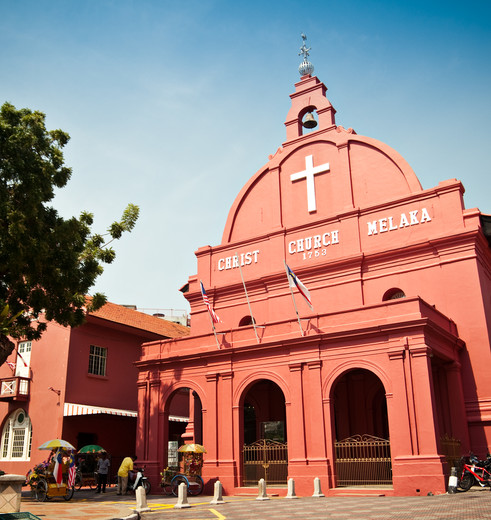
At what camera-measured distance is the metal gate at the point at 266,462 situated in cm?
1931

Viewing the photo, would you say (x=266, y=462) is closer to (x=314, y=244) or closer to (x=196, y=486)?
(x=196, y=486)

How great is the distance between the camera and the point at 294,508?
13891 mm

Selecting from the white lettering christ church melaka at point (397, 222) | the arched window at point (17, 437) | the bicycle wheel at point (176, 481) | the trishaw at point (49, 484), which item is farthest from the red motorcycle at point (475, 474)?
the arched window at point (17, 437)

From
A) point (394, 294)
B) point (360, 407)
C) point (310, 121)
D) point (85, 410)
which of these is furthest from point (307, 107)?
point (85, 410)

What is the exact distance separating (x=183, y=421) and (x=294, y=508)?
15633 mm

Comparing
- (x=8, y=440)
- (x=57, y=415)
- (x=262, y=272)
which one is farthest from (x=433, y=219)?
(x=8, y=440)

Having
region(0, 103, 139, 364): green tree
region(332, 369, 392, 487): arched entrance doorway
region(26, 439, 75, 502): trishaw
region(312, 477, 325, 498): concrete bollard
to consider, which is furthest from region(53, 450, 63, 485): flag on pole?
region(332, 369, 392, 487): arched entrance doorway

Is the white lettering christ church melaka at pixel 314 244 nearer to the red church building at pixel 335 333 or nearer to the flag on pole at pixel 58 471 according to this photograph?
the red church building at pixel 335 333

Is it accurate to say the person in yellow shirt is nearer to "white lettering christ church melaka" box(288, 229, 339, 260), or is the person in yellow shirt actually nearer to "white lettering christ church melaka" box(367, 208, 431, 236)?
"white lettering christ church melaka" box(288, 229, 339, 260)

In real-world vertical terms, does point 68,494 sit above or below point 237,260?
below

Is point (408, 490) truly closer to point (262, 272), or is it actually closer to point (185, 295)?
point (262, 272)

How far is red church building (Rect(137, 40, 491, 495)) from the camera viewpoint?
57.2 feet

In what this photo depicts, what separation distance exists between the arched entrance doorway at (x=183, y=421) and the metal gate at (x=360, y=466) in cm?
724

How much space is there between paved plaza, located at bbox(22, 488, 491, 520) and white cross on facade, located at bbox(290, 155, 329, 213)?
12.6m
